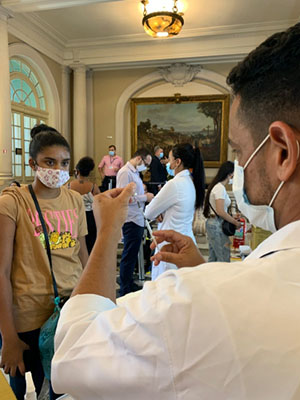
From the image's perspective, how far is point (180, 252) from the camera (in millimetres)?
992

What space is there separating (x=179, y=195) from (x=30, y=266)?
1366 mm

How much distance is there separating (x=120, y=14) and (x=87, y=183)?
415 centimetres

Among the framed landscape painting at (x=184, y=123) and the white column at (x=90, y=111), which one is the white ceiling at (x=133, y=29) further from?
the framed landscape painting at (x=184, y=123)

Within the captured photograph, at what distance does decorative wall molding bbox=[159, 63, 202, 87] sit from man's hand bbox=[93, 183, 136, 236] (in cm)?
705

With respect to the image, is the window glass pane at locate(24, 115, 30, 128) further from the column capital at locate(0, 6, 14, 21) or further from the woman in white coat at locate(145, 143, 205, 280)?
the woman in white coat at locate(145, 143, 205, 280)

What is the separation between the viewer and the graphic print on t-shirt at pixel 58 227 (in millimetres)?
1259

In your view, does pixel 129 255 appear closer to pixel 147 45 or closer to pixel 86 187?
pixel 86 187

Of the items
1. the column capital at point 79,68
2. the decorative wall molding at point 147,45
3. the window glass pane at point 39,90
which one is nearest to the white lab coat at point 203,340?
the decorative wall molding at point 147,45

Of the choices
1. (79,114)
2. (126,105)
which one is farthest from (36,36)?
(126,105)

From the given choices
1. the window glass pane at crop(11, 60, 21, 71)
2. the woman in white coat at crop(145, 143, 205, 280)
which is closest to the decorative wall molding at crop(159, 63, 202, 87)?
the window glass pane at crop(11, 60, 21, 71)

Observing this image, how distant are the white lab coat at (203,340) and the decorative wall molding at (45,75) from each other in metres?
6.28

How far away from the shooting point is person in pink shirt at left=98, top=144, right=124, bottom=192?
6893mm

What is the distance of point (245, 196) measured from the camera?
756 millimetres

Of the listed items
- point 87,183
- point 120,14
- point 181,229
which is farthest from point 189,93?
point 181,229
